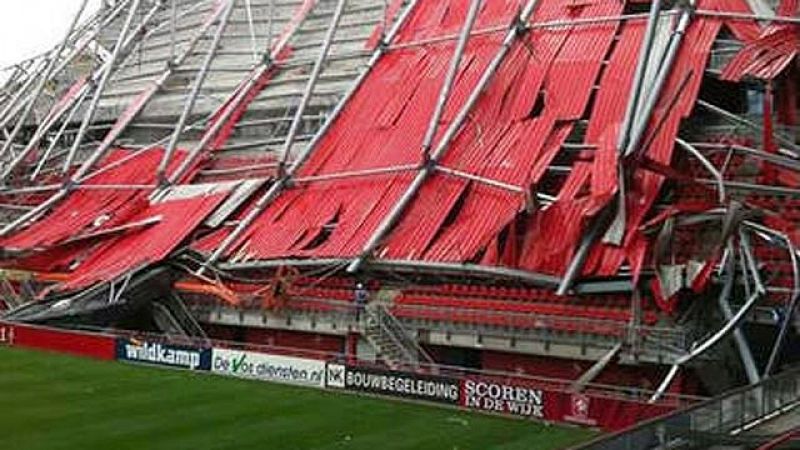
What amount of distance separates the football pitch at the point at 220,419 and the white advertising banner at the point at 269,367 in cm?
66

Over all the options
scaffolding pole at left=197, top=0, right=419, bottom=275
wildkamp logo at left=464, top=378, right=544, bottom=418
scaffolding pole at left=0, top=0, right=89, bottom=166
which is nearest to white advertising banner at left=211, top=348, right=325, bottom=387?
wildkamp logo at left=464, top=378, right=544, bottom=418

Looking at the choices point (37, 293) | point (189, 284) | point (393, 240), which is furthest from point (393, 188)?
point (37, 293)

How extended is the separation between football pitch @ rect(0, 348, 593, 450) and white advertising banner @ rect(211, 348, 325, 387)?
0.66 meters

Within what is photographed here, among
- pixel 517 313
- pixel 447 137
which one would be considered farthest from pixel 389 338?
pixel 447 137

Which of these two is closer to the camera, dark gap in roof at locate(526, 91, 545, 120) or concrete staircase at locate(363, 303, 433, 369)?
concrete staircase at locate(363, 303, 433, 369)

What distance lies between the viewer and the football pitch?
73.2 feet

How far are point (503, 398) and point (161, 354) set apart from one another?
1311cm

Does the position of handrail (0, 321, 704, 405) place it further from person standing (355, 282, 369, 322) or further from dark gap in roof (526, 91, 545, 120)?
dark gap in roof (526, 91, 545, 120)

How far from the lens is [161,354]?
1344 inches

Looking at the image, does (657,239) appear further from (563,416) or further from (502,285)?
(563,416)

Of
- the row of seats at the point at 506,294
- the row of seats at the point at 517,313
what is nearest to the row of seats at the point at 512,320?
the row of seats at the point at 517,313

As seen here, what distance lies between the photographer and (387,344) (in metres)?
33.9

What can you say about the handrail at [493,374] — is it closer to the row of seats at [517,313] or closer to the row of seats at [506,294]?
the row of seats at [517,313]

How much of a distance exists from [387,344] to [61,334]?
38.6 feet
